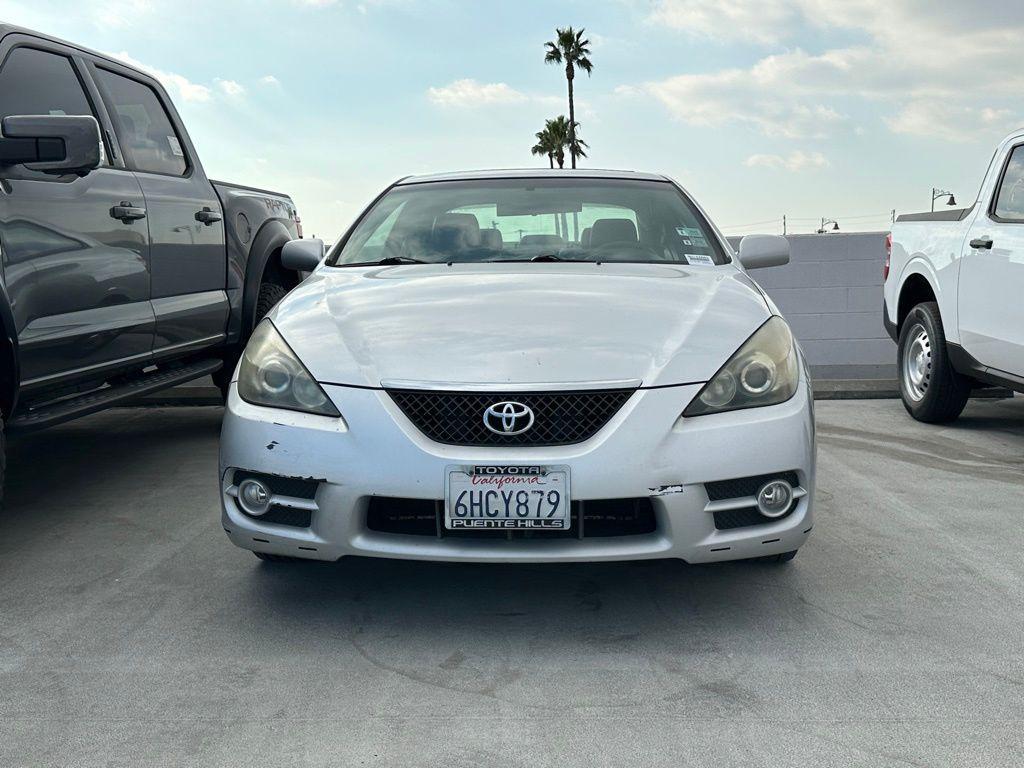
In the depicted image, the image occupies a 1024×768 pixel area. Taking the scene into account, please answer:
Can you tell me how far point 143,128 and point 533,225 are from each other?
7.23ft

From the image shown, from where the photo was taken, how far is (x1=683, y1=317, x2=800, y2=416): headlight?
118 inches

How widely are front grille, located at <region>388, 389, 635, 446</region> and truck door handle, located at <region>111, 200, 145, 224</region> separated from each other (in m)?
2.17

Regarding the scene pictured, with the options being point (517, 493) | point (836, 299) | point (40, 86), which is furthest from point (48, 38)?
point (836, 299)

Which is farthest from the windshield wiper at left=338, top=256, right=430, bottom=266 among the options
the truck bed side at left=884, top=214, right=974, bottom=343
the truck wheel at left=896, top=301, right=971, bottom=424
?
the truck wheel at left=896, top=301, right=971, bottom=424

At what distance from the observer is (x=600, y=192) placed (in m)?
4.52

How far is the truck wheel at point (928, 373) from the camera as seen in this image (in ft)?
21.3

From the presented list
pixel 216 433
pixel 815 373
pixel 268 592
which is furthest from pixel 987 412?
pixel 268 592

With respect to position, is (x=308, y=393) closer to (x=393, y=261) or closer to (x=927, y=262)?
(x=393, y=261)

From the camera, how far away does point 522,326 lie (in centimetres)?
316

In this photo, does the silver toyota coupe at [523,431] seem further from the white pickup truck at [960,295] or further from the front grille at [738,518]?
the white pickup truck at [960,295]

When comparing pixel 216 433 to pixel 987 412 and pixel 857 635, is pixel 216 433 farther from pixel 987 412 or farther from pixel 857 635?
pixel 987 412

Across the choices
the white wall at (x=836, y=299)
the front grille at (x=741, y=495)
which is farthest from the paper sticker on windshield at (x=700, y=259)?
the white wall at (x=836, y=299)

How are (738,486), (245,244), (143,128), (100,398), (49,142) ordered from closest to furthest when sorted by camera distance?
(738,486) < (49,142) < (100,398) < (143,128) < (245,244)

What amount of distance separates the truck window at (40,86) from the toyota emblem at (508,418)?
241cm
